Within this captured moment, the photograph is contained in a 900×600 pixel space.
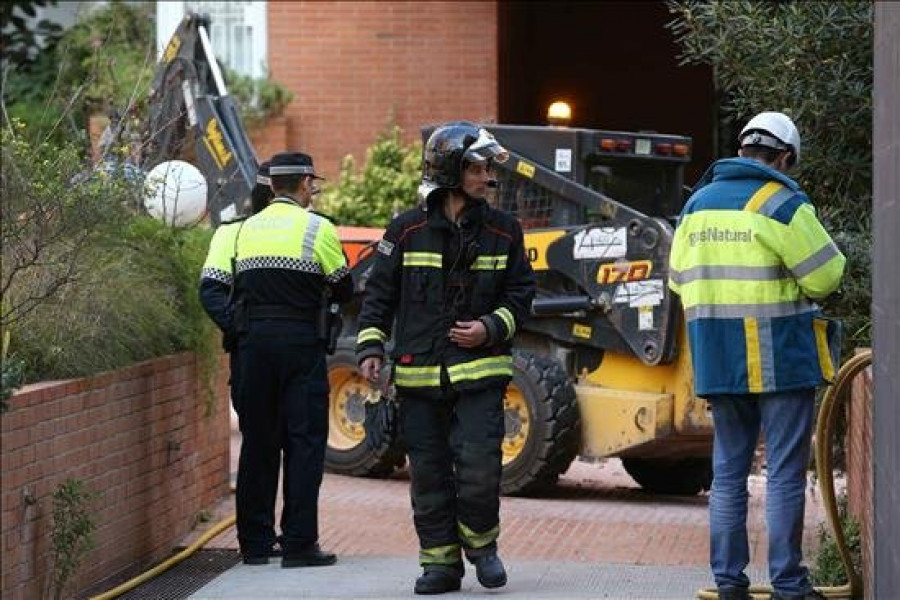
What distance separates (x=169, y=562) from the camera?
8.42m

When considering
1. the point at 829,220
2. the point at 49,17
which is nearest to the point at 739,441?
the point at 829,220

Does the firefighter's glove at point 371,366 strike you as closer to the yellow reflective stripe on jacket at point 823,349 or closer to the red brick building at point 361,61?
the yellow reflective stripe on jacket at point 823,349

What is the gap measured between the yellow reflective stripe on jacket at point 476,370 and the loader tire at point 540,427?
139 inches

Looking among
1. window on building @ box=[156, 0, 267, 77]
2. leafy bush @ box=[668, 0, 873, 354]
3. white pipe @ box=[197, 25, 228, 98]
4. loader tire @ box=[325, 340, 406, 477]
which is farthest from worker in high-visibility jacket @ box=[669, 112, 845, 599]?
window on building @ box=[156, 0, 267, 77]

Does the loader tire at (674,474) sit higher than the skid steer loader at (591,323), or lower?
lower

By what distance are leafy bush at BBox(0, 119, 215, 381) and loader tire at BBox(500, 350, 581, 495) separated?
2630 millimetres

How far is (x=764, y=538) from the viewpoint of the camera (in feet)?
31.3

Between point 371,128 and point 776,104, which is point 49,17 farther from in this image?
point 776,104

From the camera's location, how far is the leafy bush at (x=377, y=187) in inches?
615

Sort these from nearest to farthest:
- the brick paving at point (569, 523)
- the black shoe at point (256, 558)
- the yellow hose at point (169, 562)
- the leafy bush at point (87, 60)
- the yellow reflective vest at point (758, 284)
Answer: the yellow reflective vest at point (758, 284) → the yellow hose at point (169, 562) → the black shoe at point (256, 558) → the brick paving at point (569, 523) → the leafy bush at point (87, 60)

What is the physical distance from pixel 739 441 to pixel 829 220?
1.63 m

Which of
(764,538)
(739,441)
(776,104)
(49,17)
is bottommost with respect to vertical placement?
(764,538)

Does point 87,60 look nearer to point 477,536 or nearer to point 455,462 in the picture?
point 455,462

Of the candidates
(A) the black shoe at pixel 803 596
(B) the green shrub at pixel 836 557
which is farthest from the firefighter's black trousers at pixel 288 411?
(A) the black shoe at pixel 803 596
